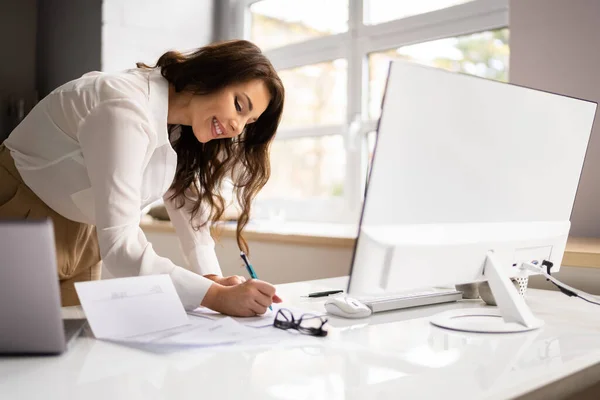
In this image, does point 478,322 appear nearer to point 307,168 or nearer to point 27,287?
point 27,287

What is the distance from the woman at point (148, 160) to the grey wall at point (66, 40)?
1.63 metres

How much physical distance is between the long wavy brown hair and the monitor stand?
0.70 metres

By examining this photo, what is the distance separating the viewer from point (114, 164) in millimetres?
1120

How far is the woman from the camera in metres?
1.12

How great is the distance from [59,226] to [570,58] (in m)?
1.48

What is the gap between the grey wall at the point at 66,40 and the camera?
3.01 metres

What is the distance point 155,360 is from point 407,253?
14.7 inches

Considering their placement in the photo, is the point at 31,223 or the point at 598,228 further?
the point at 598,228

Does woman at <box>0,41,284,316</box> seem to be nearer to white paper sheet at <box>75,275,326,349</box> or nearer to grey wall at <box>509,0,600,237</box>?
white paper sheet at <box>75,275,326,349</box>

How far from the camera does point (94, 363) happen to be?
777 millimetres

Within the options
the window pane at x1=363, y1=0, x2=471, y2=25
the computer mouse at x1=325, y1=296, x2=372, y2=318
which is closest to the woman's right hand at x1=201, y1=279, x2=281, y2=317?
the computer mouse at x1=325, y1=296, x2=372, y2=318

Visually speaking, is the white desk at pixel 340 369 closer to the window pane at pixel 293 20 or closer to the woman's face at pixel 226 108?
the woman's face at pixel 226 108

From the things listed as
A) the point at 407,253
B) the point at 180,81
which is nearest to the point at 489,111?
the point at 407,253

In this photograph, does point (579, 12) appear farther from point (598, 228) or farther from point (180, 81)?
point (180, 81)
